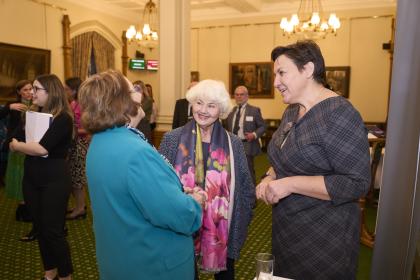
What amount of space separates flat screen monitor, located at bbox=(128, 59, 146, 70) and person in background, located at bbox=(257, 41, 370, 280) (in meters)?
11.2

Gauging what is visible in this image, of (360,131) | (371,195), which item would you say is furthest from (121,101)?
(371,195)

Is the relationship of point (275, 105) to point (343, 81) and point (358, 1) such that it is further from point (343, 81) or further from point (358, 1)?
point (358, 1)

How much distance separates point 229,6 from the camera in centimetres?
1168

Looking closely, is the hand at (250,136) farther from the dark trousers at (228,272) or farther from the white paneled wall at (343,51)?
the white paneled wall at (343,51)

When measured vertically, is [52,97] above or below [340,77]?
below

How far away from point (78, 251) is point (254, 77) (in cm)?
939

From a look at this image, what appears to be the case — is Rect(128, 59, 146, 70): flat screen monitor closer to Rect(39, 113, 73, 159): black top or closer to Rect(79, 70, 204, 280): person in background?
Rect(39, 113, 73, 159): black top

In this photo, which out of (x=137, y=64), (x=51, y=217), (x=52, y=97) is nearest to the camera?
(x=51, y=217)

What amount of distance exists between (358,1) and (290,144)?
1055cm

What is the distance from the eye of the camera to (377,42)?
10859 mm

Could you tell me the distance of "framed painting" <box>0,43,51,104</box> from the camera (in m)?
8.64

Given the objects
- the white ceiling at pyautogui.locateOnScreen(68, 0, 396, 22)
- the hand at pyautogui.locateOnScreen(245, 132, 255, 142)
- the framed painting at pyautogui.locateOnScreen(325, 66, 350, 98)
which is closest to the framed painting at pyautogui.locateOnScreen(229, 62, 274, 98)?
the white ceiling at pyautogui.locateOnScreen(68, 0, 396, 22)

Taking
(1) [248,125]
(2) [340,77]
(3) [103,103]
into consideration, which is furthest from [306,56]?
(2) [340,77]

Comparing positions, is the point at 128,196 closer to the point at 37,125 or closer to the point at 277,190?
the point at 277,190
